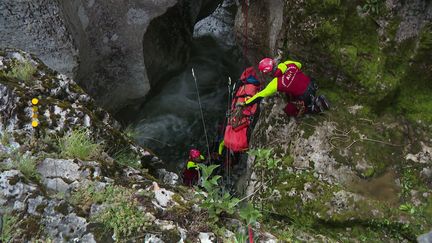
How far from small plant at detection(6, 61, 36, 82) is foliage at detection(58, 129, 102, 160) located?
48.1 inches

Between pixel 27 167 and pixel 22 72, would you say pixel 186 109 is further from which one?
pixel 27 167

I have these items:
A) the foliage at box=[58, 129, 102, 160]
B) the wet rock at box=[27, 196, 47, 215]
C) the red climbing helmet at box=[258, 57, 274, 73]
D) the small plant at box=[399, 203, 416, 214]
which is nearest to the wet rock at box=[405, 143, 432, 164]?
the small plant at box=[399, 203, 416, 214]

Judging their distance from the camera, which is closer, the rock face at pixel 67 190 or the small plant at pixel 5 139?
the rock face at pixel 67 190

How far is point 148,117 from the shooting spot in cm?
1109

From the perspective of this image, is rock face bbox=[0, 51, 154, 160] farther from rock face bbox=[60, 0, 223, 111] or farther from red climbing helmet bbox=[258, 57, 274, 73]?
rock face bbox=[60, 0, 223, 111]

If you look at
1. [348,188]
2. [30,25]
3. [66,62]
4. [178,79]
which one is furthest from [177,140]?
[348,188]

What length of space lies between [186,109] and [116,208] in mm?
8460

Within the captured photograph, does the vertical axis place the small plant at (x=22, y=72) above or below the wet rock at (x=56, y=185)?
above

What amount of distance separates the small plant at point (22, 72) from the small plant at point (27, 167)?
152 cm

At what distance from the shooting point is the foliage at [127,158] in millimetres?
4391

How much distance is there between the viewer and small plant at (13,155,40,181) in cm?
337

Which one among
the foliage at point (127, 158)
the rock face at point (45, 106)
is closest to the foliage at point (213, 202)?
the foliage at point (127, 158)

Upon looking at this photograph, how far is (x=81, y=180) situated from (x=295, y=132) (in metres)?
4.29

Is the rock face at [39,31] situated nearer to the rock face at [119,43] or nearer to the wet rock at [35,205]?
the rock face at [119,43]
